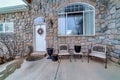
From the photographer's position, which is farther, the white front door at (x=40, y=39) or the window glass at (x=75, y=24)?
the white front door at (x=40, y=39)

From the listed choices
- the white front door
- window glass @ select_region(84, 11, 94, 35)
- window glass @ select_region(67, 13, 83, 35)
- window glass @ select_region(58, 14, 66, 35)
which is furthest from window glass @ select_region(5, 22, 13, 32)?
window glass @ select_region(84, 11, 94, 35)

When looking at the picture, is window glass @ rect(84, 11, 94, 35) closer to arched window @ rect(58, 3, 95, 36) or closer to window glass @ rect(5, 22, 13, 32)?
arched window @ rect(58, 3, 95, 36)

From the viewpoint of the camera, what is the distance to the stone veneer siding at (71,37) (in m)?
5.54

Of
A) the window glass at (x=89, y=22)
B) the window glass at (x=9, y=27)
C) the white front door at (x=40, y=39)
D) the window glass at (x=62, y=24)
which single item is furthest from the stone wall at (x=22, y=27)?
the window glass at (x=89, y=22)

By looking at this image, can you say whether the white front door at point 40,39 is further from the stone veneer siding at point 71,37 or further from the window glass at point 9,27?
the window glass at point 9,27

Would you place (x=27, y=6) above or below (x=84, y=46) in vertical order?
above

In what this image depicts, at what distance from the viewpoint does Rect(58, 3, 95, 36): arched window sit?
725 centimetres

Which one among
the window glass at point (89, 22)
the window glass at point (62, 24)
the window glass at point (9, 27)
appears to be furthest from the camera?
the window glass at point (9, 27)

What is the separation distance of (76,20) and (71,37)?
118cm

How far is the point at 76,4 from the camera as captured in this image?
7.41 metres

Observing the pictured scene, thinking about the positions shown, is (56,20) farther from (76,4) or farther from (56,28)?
(76,4)

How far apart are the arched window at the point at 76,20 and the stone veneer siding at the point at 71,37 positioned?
28 cm

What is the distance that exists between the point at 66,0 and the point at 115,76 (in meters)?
5.48

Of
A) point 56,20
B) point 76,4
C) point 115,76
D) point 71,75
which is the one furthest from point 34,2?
point 115,76
